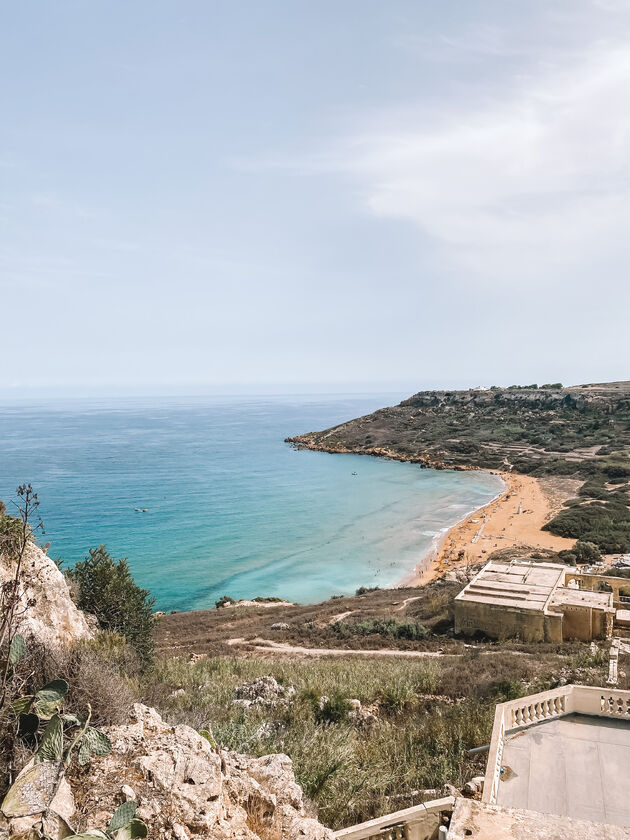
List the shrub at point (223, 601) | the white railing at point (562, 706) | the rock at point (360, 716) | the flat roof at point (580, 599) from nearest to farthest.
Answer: the white railing at point (562, 706)
the rock at point (360, 716)
the flat roof at point (580, 599)
the shrub at point (223, 601)

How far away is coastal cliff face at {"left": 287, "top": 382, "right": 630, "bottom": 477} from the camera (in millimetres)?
74000

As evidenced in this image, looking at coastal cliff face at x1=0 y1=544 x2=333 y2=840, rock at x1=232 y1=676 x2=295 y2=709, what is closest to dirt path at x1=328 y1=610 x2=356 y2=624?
rock at x1=232 y1=676 x2=295 y2=709

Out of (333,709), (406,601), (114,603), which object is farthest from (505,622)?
(114,603)

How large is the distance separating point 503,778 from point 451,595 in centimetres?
1805

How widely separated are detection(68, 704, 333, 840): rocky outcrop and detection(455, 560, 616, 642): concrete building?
15.0 metres

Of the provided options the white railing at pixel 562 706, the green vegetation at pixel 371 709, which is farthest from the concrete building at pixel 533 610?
the white railing at pixel 562 706

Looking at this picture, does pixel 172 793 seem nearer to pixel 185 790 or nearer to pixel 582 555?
pixel 185 790

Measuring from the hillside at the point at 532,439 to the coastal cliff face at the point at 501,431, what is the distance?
0.53 feet

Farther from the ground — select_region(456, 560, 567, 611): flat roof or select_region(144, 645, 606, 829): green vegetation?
select_region(144, 645, 606, 829): green vegetation

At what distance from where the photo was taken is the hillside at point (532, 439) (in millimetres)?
44219

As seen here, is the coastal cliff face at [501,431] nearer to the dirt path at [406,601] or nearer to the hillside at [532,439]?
the hillside at [532,439]

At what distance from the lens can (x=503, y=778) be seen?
745cm

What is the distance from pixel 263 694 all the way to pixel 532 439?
271ft

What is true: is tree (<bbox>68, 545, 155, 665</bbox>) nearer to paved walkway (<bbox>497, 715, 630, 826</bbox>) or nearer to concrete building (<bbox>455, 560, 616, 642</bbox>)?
paved walkway (<bbox>497, 715, 630, 826</bbox>)
